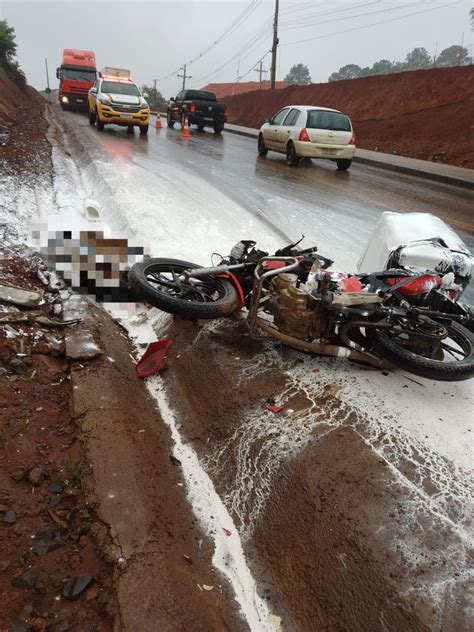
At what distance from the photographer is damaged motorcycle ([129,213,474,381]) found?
132 inches

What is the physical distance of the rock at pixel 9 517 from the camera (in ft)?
7.41

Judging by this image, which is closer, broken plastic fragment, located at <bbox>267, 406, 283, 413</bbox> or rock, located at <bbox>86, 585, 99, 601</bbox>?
rock, located at <bbox>86, 585, 99, 601</bbox>

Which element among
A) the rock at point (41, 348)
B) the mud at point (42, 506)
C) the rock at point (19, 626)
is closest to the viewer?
the rock at point (19, 626)

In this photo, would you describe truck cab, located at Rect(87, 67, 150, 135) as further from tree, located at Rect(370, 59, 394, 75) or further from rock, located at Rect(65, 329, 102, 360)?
tree, located at Rect(370, 59, 394, 75)

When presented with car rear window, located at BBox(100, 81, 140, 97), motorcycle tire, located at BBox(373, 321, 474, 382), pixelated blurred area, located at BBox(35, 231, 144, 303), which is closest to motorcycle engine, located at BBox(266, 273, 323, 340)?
motorcycle tire, located at BBox(373, 321, 474, 382)

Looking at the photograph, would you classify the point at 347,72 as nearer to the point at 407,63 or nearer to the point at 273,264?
the point at 407,63

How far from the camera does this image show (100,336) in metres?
3.97

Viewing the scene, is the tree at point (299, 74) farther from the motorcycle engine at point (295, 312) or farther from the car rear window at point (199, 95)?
the motorcycle engine at point (295, 312)

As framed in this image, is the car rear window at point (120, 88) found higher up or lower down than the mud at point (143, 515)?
higher up

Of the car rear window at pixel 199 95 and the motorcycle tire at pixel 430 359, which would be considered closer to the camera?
the motorcycle tire at pixel 430 359

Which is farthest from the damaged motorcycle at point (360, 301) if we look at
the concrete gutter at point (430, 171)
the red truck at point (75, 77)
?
the red truck at point (75, 77)

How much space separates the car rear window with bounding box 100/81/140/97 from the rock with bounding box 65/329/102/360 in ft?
50.4

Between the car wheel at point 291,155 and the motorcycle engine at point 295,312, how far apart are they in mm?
10201

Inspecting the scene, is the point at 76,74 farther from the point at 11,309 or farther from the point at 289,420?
the point at 289,420
